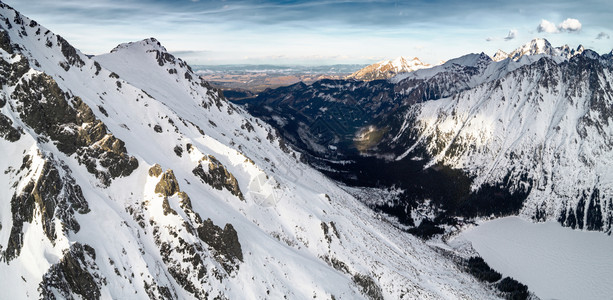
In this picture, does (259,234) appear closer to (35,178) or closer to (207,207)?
(207,207)

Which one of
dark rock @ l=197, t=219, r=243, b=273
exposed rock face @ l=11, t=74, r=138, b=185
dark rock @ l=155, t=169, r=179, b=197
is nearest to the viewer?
exposed rock face @ l=11, t=74, r=138, b=185

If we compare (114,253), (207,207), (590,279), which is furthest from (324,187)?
(590,279)

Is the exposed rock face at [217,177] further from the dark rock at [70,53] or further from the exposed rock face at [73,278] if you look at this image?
the dark rock at [70,53]

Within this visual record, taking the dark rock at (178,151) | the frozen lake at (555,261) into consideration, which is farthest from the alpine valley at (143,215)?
the frozen lake at (555,261)

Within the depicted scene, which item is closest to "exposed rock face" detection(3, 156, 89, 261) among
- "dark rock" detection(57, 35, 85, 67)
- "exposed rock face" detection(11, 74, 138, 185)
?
"exposed rock face" detection(11, 74, 138, 185)

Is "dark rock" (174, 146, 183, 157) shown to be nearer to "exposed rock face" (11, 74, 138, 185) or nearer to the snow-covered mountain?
the snow-covered mountain

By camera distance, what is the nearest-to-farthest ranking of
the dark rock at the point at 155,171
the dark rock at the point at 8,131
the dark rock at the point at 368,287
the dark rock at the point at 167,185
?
1. the dark rock at the point at 8,131
2. the dark rock at the point at 167,185
3. the dark rock at the point at 155,171
4. the dark rock at the point at 368,287
